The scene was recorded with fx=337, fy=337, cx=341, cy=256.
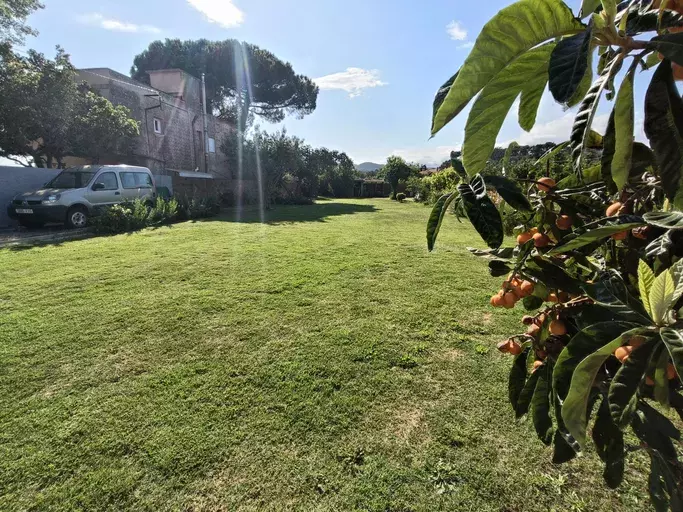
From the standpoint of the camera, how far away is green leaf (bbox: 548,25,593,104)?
384 mm

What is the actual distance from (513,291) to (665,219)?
0.49 metres

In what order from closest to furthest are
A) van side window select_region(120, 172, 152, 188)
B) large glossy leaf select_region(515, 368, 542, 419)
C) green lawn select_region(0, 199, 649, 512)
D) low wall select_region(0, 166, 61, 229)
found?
large glossy leaf select_region(515, 368, 542, 419), green lawn select_region(0, 199, 649, 512), low wall select_region(0, 166, 61, 229), van side window select_region(120, 172, 152, 188)

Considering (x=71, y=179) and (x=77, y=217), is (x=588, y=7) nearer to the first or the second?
(x=77, y=217)

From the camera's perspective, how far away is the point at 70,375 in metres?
2.45

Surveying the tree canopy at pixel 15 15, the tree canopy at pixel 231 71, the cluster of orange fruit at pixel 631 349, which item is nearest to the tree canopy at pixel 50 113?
the tree canopy at pixel 15 15

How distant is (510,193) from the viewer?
0.82 meters

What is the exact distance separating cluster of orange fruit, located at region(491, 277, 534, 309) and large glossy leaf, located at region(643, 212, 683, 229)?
0.45 m

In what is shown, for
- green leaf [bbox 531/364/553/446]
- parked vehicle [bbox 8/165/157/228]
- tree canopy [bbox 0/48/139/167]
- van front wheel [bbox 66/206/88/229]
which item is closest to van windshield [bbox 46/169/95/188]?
parked vehicle [bbox 8/165/157/228]

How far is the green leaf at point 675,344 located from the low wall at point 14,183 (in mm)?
13462

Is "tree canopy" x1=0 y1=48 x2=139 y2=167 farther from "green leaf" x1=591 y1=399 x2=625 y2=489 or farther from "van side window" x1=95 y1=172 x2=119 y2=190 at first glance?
"green leaf" x1=591 y1=399 x2=625 y2=489

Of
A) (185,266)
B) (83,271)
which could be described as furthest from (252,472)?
(83,271)

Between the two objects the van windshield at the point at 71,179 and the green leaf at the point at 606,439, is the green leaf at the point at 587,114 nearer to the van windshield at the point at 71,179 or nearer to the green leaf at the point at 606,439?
the green leaf at the point at 606,439

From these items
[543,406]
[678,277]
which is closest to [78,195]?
[543,406]

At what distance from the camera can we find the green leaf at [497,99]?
490mm
